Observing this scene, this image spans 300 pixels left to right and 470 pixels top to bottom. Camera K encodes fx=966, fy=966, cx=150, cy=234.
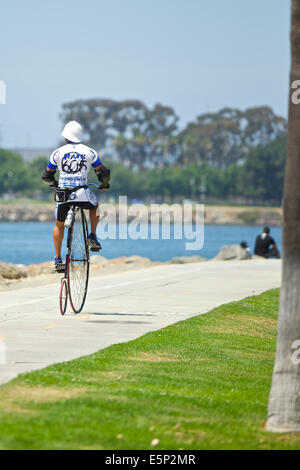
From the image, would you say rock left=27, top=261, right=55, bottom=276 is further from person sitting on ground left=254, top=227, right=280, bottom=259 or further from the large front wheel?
the large front wheel

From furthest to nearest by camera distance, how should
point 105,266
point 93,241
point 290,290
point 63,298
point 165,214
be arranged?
point 165,214 → point 105,266 → point 63,298 → point 93,241 → point 290,290

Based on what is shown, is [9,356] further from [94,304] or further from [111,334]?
[94,304]

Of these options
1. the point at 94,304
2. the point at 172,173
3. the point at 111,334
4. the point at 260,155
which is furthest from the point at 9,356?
the point at 172,173

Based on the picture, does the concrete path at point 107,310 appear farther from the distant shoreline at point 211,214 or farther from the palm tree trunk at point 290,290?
the distant shoreline at point 211,214

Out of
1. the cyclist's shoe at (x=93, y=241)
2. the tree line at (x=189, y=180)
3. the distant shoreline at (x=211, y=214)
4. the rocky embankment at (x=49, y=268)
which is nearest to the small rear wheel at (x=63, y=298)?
the cyclist's shoe at (x=93, y=241)

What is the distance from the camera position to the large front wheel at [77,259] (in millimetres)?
10945

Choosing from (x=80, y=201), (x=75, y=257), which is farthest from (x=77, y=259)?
(x=80, y=201)

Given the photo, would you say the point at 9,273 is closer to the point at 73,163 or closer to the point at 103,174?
the point at 103,174

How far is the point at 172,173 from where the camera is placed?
16100 cm

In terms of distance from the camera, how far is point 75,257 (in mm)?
11125

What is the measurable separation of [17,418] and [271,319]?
7132 mm

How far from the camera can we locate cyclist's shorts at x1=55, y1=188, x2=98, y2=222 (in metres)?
10.7

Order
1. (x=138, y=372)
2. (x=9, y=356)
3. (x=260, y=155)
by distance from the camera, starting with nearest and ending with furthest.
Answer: (x=138, y=372) → (x=9, y=356) → (x=260, y=155)

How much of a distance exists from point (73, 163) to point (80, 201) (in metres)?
0.43
